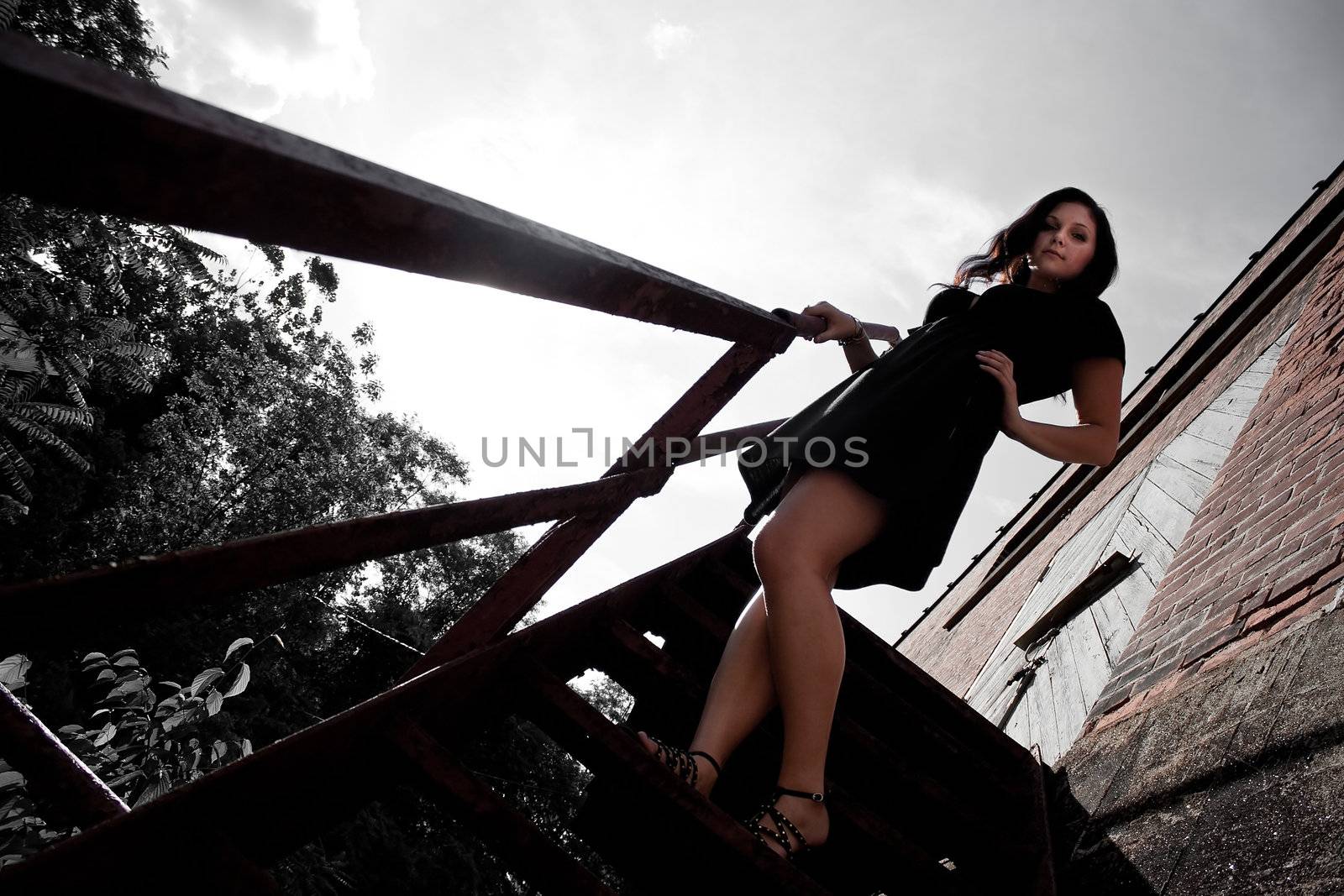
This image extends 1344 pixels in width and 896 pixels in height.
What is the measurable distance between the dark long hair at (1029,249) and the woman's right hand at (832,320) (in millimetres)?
374

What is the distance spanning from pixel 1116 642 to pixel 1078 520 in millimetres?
2890

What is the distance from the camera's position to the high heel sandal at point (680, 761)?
4.52 ft

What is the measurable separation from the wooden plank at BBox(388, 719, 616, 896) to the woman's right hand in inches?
51.0

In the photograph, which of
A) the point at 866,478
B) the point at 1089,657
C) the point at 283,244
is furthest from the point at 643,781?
the point at 1089,657

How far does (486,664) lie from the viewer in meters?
1.47

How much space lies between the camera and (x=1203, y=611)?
1.94m

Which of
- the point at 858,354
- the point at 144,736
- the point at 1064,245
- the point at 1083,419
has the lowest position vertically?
the point at 1083,419

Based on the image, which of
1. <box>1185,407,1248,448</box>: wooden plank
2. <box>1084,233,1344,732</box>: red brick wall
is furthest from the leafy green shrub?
<box>1185,407,1248,448</box>: wooden plank

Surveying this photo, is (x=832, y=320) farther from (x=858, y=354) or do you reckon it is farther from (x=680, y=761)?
(x=680, y=761)

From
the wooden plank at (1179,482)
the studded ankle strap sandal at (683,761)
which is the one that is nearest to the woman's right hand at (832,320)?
the studded ankle strap sandal at (683,761)

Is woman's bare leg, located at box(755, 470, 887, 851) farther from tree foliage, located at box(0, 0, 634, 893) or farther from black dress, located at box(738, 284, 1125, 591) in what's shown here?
tree foliage, located at box(0, 0, 634, 893)

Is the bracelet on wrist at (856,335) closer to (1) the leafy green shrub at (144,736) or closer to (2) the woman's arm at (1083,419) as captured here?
(2) the woman's arm at (1083,419)

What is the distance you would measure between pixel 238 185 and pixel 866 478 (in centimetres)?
125

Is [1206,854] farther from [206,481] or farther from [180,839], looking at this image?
[206,481]
